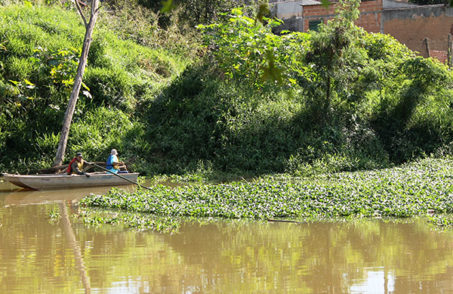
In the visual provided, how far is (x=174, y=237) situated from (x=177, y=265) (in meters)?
1.55

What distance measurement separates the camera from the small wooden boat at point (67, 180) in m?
13.4

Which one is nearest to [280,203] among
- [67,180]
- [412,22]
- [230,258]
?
[230,258]

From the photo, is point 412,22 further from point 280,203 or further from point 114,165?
point 280,203

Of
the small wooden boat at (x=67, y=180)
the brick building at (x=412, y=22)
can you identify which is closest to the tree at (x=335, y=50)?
the small wooden boat at (x=67, y=180)

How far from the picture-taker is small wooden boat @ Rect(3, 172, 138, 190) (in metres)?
13.4

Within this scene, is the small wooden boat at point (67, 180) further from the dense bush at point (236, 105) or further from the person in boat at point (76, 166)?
the dense bush at point (236, 105)

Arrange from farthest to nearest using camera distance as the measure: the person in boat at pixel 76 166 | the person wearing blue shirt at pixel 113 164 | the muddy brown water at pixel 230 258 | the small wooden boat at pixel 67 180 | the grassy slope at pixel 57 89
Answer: the grassy slope at pixel 57 89
the person wearing blue shirt at pixel 113 164
the person in boat at pixel 76 166
the small wooden boat at pixel 67 180
the muddy brown water at pixel 230 258

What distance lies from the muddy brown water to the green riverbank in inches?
21.7

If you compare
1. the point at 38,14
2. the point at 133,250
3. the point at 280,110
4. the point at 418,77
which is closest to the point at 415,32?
the point at 418,77

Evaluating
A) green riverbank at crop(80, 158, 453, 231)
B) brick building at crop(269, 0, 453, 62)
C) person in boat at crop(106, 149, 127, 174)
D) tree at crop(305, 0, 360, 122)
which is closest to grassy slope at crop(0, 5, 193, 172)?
person in boat at crop(106, 149, 127, 174)

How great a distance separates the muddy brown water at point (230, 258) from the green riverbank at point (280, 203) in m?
0.55

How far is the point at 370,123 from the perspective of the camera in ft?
62.0

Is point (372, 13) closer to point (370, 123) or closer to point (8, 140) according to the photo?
point (370, 123)

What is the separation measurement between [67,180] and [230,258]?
8.16 meters
